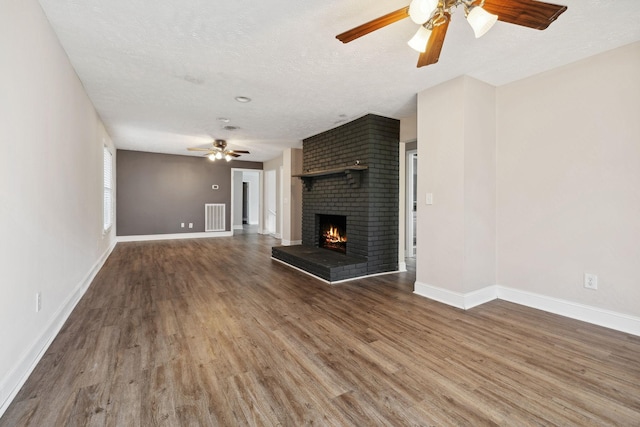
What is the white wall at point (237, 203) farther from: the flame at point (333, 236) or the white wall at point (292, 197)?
the flame at point (333, 236)

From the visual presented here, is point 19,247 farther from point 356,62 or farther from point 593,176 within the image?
point 593,176

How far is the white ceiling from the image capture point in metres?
2.01

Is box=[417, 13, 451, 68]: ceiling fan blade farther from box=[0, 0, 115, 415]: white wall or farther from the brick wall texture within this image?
box=[0, 0, 115, 415]: white wall

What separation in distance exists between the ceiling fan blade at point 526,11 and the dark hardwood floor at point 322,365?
2095mm

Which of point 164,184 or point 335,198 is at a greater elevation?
point 164,184

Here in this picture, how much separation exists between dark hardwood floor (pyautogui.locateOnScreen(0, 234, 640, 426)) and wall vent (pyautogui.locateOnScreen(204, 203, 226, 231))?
525 centimetres

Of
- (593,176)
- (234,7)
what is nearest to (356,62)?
(234,7)

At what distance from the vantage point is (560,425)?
142 cm

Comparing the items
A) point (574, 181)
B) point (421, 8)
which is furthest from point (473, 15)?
point (574, 181)

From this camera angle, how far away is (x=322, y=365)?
1933 millimetres

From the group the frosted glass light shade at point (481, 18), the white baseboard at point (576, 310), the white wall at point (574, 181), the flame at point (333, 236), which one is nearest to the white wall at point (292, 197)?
the flame at point (333, 236)

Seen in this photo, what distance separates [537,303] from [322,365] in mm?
2443

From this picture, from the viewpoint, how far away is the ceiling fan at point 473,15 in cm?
152

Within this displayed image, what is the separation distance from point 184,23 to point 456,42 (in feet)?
6.98
